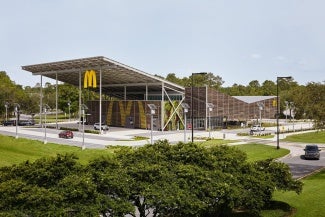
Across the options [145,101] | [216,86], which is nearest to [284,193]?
[145,101]

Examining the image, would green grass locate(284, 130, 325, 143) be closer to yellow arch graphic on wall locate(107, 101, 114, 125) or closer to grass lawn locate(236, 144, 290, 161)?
grass lawn locate(236, 144, 290, 161)

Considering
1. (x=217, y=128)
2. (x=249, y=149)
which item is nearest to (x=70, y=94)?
(x=217, y=128)

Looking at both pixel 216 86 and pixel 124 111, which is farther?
pixel 216 86

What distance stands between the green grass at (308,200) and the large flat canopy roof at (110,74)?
147 ft

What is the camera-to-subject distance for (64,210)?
13.5m

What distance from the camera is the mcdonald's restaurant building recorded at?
7306 centimetres

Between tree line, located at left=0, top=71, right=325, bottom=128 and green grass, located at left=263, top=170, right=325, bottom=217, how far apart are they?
9.13 m

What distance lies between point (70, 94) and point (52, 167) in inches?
4204

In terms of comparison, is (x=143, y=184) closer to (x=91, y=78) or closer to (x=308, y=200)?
(x=308, y=200)

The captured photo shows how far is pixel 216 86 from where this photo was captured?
164 m

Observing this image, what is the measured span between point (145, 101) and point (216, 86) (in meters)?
89.3

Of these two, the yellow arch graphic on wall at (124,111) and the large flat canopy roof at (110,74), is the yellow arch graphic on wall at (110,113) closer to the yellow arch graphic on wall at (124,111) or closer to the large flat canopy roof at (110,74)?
the yellow arch graphic on wall at (124,111)

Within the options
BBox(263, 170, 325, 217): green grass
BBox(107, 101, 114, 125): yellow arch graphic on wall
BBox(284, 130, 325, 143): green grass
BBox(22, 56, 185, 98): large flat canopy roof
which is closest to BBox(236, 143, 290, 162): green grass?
BBox(284, 130, 325, 143): green grass

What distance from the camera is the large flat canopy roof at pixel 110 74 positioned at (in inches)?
2687
